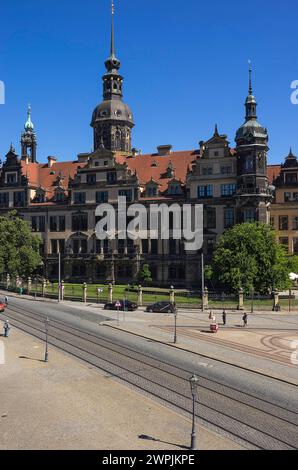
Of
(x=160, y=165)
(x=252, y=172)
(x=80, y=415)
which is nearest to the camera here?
(x=80, y=415)

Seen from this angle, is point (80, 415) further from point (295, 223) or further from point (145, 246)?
point (295, 223)

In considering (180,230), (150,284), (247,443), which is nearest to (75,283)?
(150,284)

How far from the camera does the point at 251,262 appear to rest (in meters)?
58.0

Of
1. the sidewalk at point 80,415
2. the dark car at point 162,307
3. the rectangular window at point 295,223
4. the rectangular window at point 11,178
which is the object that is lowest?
the sidewalk at point 80,415

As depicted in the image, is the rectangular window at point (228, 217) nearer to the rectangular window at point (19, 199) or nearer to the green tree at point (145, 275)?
the green tree at point (145, 275)

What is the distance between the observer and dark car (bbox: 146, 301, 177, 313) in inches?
2200

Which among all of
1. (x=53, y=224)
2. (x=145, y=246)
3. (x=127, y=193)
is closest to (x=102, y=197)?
(x=127, y=193)

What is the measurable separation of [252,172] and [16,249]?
36.3 metres

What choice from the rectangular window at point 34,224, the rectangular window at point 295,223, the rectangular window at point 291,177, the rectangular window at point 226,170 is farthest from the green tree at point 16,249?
the rectangular window at point 291,177

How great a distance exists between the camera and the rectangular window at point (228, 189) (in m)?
71.6

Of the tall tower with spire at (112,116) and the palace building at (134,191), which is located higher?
the tall tower with spire at (112,116)

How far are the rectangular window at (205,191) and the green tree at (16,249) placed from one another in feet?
85.0

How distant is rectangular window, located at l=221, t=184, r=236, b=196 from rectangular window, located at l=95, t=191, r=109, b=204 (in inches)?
760

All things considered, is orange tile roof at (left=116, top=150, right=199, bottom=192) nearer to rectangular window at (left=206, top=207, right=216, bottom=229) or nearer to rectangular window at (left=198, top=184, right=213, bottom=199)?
rectangular window at (left=198, top=184, right=213, bottom=199)
